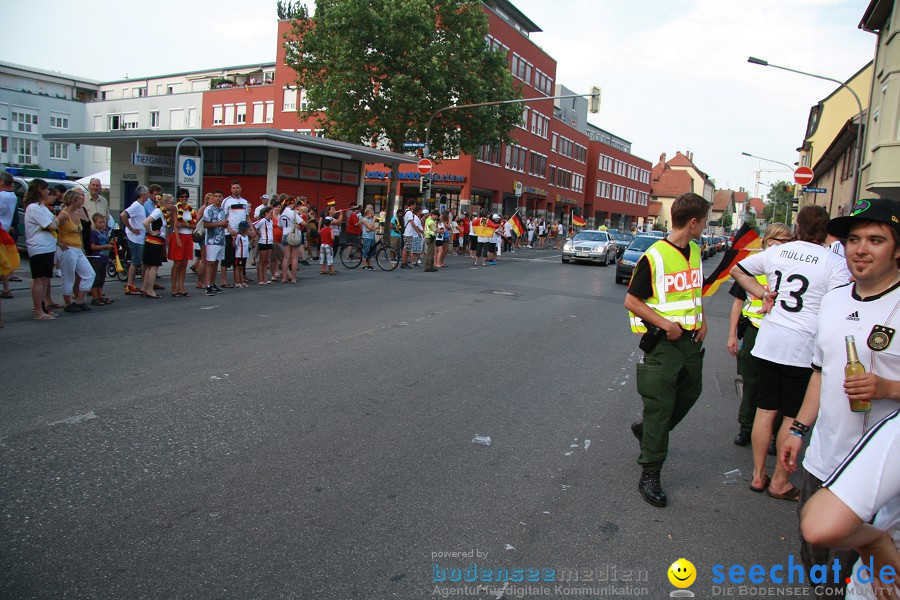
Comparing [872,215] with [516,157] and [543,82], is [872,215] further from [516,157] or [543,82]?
[543,82]

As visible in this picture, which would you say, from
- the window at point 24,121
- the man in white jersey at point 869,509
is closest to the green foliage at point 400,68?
the man in white jersey at point 869,509

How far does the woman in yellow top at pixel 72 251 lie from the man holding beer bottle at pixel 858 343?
9388mm

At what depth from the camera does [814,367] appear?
2867mm

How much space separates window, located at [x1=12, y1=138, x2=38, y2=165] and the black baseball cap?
70.0m

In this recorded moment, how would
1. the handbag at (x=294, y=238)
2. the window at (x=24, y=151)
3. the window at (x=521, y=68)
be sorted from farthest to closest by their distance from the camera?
the window at (x=24, y=151) < the window at (x=521, y=68) < the handbag at (x=294, y=238)

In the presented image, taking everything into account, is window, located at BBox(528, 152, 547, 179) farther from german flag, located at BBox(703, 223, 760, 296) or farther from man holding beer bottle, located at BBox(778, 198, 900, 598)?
man holding beer bottle, located at BBox(778, 198, 900, 598)

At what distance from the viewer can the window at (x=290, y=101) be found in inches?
1988

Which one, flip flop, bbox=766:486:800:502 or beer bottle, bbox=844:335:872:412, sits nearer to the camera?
beer bottle, bbox=844:335:872:412

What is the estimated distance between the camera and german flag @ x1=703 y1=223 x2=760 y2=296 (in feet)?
16.5

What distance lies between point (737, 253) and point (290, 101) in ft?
165

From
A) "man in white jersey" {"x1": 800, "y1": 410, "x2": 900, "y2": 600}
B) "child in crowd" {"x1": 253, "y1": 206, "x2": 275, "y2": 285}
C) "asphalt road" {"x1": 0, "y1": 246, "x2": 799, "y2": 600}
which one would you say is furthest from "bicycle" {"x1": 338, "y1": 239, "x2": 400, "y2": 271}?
"man in white jersey" {"x1": 800, "y1": 410, "x2": 900, "y2": 600}

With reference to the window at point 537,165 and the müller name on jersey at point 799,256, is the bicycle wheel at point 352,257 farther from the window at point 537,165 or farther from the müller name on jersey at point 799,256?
the window at point 537,165

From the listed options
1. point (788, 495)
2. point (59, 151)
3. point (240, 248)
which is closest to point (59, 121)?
point (59, 151)

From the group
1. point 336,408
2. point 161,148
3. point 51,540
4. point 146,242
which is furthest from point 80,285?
point 161,148
